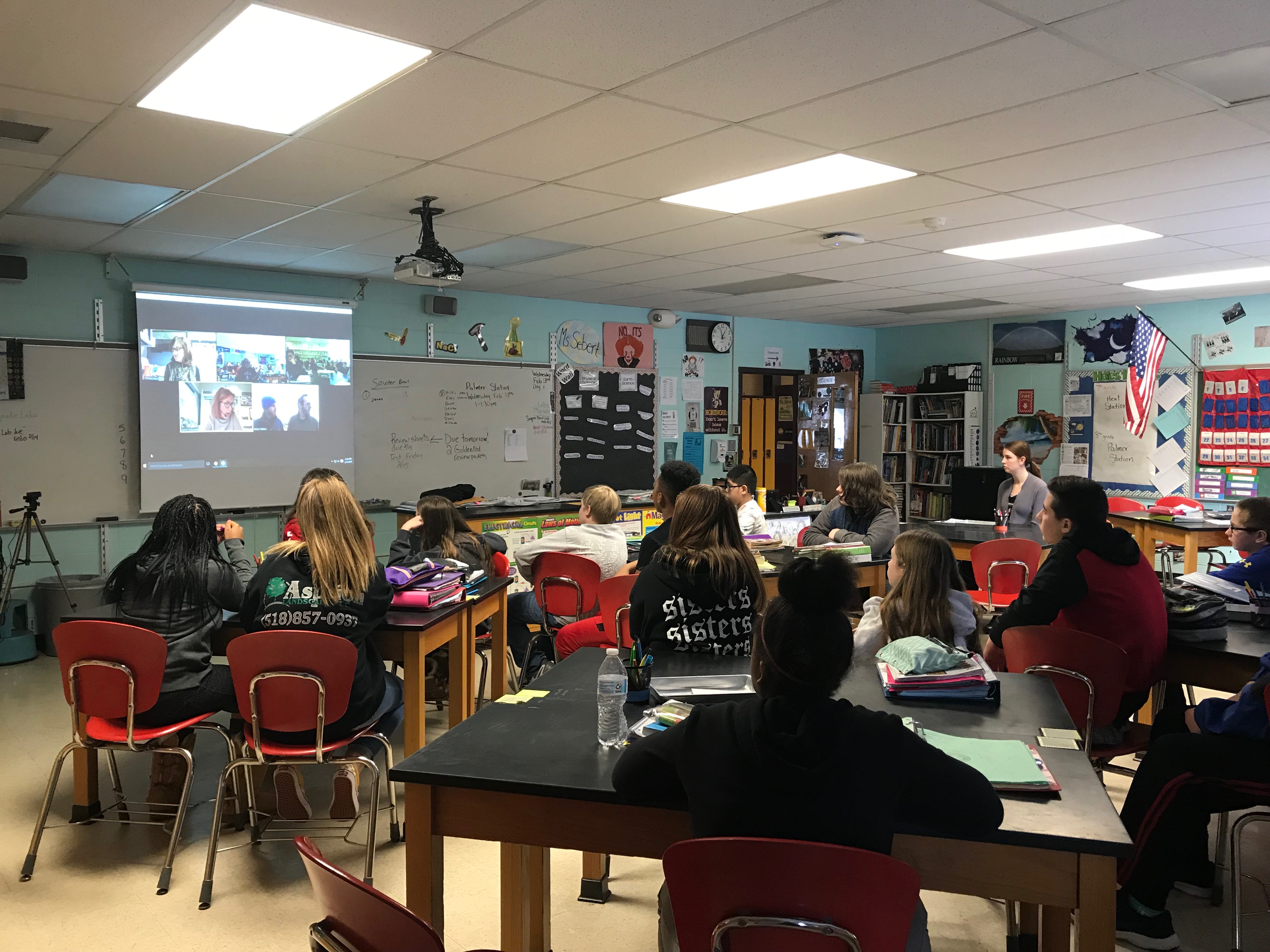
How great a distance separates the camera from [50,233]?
534 cm

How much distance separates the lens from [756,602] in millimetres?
2863

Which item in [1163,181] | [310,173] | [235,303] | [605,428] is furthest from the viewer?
[605,428]

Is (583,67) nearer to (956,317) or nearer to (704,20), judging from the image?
(704,20)

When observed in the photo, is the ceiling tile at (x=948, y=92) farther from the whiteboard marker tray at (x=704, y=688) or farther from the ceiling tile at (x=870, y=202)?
the whiteboard marker tray at (x=704, y=688)

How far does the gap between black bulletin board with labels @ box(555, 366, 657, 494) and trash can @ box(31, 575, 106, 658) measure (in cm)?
379

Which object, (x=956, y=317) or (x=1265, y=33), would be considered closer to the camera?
(x=1265, y=33)

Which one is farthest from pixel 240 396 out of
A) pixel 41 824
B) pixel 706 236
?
pixel 41 824

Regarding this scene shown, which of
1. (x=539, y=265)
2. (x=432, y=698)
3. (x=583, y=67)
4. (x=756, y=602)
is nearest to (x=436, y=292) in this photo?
(x=539, y=265)

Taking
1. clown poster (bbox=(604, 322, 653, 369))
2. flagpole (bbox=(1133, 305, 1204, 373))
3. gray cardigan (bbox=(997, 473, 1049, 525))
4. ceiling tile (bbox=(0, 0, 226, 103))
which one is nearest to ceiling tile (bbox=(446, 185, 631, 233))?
ceiling tile (bbox=(0, 0, 226, 103))

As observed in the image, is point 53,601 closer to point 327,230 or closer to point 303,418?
point 303,418

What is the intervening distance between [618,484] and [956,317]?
4.19 meters

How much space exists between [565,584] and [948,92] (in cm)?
275

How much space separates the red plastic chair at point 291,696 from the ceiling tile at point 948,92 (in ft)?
7.86

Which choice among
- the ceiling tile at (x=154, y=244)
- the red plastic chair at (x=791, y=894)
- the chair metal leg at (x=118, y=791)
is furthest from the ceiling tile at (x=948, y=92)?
the ceiling tile at (x=154, y=244)
